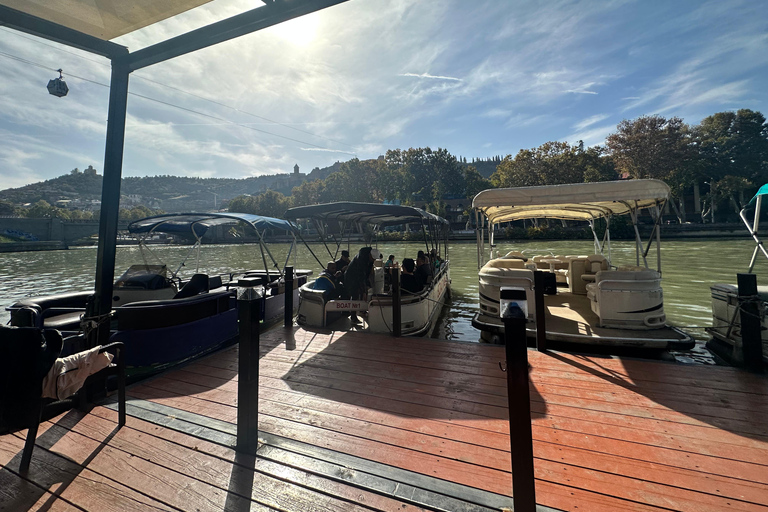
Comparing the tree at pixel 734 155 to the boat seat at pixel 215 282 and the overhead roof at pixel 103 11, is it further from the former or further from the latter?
the overhead roof at pixel 103 11

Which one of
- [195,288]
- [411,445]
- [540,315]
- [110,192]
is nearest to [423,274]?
[540,315]

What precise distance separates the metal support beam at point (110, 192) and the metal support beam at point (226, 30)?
11.0 inches

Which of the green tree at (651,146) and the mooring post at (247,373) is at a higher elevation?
the green tree at (651,146)

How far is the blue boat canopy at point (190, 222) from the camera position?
778 centimetres

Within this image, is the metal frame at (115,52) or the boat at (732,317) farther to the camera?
the boat at (732,317)

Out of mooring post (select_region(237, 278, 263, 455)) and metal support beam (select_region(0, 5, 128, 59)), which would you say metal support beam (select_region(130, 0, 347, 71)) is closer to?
metal support beam (select_region(0, 5, 128, 59))

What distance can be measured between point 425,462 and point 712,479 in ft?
6.35

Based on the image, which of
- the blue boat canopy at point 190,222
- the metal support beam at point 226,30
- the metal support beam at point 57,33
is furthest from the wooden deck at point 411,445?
the blue boat canopy at point 190,222

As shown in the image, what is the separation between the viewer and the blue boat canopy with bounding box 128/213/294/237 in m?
7.78

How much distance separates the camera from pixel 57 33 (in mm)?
3027

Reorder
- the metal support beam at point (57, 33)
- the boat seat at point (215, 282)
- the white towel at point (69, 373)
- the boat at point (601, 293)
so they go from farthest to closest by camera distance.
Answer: the boat seat at point (215, 282)
the boat at point (601, 293)
the metal support beam at point (57, 33)
the white towel at point (69, 373)

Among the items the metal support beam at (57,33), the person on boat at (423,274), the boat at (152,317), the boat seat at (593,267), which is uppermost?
the metal support beam at (57,33)

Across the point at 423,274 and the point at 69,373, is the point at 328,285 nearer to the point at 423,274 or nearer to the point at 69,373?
the point at 423,274

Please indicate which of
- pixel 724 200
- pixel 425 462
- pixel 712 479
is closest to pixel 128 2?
pixel 425 462
